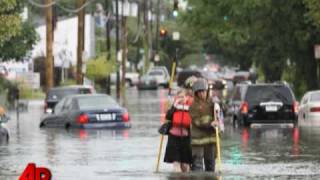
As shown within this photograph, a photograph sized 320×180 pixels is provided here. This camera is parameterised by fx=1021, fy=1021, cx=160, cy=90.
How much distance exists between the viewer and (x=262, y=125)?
3466cm

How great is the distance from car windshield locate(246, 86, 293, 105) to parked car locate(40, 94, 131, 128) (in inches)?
188

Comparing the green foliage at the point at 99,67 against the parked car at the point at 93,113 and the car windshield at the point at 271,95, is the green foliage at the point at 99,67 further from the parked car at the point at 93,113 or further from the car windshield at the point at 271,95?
the parked car at the point at 93,113

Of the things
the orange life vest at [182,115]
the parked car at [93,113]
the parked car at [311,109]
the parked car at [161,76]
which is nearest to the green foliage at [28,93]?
the parked car at [161,76]

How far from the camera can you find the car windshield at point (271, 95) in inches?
1342

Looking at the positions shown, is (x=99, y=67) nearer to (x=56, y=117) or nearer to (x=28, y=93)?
(x=28, y=93)

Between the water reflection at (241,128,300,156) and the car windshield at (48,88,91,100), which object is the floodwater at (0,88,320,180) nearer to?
the water reflection at (241,128,300,156)

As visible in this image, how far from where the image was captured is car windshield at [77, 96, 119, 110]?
103 feet

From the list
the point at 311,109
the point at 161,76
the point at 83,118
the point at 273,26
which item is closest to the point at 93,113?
the point at 83,118

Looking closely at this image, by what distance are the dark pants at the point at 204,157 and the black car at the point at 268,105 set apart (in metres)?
17.6

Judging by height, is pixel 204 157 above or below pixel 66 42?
below

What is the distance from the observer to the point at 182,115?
54.3 ft

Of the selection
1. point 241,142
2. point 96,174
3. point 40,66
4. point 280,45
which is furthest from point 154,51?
point 96,174

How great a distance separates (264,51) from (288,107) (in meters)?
21.9

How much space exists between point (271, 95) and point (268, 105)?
372mm
